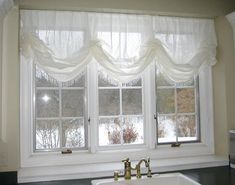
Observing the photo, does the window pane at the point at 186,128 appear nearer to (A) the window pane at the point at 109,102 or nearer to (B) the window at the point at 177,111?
(B) the window at the point at 177,111

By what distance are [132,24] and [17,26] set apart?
37.6 inches

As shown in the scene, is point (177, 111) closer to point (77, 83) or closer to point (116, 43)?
point (116, 43)

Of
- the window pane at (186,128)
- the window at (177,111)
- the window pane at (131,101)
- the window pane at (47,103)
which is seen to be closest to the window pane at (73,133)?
the window pane at (47,103)

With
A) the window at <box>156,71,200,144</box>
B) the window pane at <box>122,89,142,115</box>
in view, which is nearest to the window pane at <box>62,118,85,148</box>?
the window pane at <box>122,89,142,115</box>

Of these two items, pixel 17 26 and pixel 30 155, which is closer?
pixel 17 26

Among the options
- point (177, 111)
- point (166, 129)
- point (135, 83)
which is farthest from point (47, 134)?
point (177, 111)

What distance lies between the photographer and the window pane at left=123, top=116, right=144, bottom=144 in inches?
98.2

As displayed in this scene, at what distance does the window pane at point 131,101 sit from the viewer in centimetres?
250

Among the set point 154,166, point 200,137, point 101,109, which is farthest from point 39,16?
point 200,137

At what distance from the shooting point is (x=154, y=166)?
222 cm

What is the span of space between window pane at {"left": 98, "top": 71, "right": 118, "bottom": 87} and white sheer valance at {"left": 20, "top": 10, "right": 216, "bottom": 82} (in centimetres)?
15

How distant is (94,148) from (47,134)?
0.42 metres

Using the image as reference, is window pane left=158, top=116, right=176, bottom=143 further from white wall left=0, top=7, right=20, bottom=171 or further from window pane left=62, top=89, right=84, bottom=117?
white wall left=0, top=7, right=20, bottom=171

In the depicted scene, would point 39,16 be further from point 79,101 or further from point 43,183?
point 43,183
